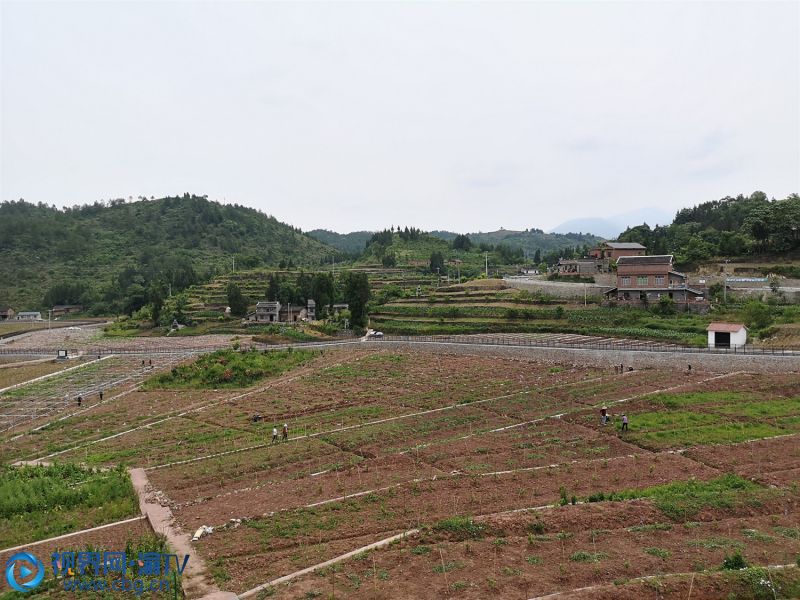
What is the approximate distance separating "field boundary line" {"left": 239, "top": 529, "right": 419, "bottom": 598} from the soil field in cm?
19

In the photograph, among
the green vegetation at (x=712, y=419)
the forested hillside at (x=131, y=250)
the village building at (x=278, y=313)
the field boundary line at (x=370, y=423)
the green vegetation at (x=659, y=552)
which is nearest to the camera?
the green vegetation at (x=659, y=552)

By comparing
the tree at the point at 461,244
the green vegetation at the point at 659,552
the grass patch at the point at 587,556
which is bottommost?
the green vegetation at the point at 659,552

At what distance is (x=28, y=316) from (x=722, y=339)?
112680mm

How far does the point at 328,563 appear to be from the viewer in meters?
13.5

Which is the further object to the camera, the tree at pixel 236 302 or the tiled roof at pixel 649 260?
the tree at pixel 236 302

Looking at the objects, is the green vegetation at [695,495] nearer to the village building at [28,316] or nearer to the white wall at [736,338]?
the white wall at [736,338]

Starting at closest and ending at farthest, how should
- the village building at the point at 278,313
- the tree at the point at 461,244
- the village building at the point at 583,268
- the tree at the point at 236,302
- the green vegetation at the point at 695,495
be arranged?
the green vegetation at the point at 695,495, the village building at the point at 583,268, the village building at the point at 278,313, the tree at the point at 236,302, the tree at the point at 461,244

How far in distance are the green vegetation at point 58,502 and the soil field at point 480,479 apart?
1549mm

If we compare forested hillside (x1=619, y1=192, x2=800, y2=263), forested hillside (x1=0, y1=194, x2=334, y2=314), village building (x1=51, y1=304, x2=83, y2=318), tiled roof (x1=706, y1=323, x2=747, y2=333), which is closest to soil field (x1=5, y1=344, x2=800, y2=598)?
tiled roof (x1=706, y1=323, x2=747, y2=333)

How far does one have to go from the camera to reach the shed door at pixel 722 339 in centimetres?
3944

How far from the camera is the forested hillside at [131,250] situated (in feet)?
366

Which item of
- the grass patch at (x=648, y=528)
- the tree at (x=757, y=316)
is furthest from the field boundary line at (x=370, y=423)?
the tree at (x=757, y=316)

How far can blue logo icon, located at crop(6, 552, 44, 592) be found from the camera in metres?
13.4

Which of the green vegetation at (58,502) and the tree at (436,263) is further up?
the tree at (436,263)
